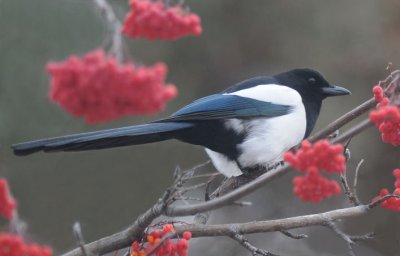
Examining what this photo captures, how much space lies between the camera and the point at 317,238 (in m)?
4.26

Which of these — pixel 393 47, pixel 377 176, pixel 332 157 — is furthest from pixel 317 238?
pixel 332 157

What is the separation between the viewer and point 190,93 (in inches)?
147

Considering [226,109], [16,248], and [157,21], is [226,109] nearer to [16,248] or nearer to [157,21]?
[157,21]

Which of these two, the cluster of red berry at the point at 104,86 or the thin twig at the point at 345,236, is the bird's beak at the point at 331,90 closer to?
the thin twig at the point at 345,236

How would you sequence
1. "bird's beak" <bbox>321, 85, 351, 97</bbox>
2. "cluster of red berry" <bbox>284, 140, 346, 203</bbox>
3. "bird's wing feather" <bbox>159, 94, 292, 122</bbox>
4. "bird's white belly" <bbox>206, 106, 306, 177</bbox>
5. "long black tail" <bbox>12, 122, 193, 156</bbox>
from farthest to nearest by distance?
"bird's beak" <bbox>321, 85, 351, 97</bbox>
"bird's white belly" <bbox>206, 106, 306, 177</bbox>
"bird's wing feather" <bbox>159, 94, 292, 122</bbox>
"long black tail" <bbox>12, 122, 193, 156</bbox>
"cluster of red berry" <bbox>284, 140, 346, 203</bbox>

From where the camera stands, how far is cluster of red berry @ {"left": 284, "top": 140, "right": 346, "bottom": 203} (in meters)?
1.46

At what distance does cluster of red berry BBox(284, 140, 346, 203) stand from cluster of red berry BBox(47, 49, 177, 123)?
31 centimetres

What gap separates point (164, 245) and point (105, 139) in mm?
385

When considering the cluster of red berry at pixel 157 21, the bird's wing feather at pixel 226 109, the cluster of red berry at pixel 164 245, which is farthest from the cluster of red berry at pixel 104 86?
the bird's wing feather at pixel 226 109

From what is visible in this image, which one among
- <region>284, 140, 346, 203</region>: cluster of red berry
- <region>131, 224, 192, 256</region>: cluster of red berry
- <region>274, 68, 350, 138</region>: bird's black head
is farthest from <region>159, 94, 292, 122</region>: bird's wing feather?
<region>284, 140, 346, 203</region>: cluster of red berry

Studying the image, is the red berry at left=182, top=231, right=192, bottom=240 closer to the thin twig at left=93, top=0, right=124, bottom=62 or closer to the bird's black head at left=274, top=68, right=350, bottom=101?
the thin twig at left=93, top=0, right=124, bottom=62

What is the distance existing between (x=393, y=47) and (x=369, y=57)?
0.13 metres

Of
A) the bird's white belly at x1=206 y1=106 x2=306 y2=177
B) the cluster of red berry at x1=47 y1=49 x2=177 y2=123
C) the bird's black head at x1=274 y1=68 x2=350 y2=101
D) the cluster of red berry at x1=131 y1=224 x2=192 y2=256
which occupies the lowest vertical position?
the cluster of red berry at x1=131 y1=224 x2=192 y2=256

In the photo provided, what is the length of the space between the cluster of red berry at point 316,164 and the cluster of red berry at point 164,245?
1.46 ft
